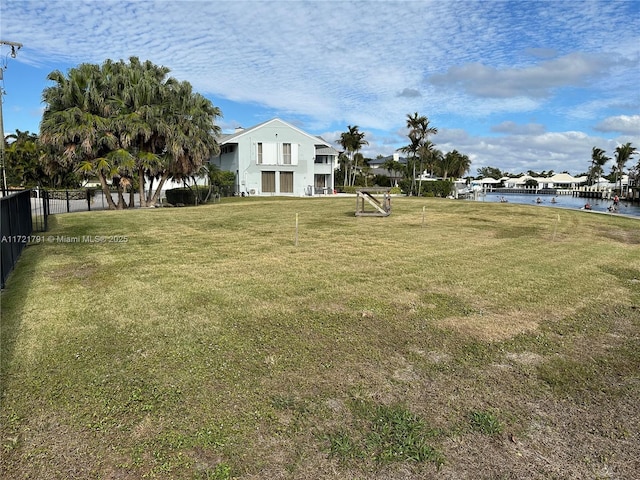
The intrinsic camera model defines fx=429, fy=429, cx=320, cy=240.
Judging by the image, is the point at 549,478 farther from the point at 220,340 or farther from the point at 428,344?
the point at 220,340

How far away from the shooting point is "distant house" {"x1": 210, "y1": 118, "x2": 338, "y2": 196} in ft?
137

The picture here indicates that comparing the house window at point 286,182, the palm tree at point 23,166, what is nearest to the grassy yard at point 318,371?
the house window at point 286,182

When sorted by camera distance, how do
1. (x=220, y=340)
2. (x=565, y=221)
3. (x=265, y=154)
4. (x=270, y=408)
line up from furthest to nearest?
(x=265, y=154), (x=565, y=221), (x=220, y=340), (x=270, y=408)

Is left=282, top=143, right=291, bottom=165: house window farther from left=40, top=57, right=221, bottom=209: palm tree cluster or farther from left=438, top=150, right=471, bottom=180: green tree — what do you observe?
left=438, top=150, right=471, bottom=180: green tree

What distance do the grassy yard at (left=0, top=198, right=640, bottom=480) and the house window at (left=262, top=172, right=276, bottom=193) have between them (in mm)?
Result: 34366

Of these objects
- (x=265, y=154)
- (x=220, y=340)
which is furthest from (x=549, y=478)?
(x=265, y=154)

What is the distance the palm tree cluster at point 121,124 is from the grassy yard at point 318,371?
1687 cm

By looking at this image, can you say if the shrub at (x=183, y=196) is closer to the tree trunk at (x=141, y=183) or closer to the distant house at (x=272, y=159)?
the tree trunk at (x=141, y=183)

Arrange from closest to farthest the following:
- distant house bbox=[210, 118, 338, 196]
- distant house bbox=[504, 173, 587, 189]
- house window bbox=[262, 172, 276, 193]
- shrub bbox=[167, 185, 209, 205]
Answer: shrub bbox=[167, 185, 209, 205], distant house bbox=[210, 118, 338, 196], house window bbox=[262, 172, 276, 193], distant house bbox=[504, 173, 587, 189]

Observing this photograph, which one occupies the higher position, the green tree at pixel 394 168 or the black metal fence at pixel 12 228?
the green tree at pixel 394 168

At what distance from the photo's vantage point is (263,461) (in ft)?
9.09

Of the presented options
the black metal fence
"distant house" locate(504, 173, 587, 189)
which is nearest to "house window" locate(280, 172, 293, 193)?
the black metal fence

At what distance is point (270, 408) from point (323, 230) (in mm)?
11081

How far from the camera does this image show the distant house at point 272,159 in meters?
41.7
